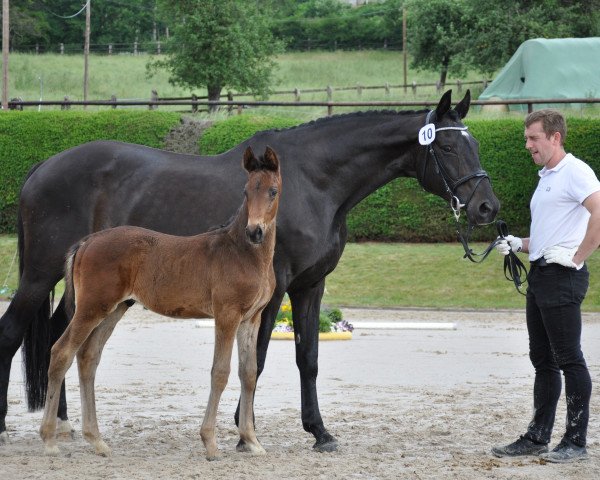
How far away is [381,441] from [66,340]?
2.15 m

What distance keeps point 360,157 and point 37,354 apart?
8.76 feet

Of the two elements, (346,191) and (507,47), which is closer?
(346,191)

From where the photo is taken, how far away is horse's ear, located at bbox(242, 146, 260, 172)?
18.1 feet

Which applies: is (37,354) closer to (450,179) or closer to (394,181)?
(450,179)

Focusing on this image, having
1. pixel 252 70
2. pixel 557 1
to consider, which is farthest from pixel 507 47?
pixel 252 70

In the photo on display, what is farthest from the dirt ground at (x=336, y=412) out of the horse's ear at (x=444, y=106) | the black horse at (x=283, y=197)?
the horse's ear at (x=444, y=106)

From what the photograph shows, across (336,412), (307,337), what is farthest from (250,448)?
(336,412)

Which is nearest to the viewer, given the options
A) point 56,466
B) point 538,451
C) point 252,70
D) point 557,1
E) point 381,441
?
point 56,466

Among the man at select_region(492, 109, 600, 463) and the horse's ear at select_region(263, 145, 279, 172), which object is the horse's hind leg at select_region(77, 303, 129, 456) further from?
the man at select_region(492, 109, 600, 463)

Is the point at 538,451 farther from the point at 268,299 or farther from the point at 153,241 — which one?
the point at 153,241

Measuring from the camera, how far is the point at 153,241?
19.5ft

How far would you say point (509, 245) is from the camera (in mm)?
6094

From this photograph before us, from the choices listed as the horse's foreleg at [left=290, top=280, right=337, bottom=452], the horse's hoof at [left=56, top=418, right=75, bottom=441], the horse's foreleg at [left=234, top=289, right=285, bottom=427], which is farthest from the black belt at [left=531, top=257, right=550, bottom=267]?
the horse's hoof at [left=56, top=418, right=75, bottom=441]

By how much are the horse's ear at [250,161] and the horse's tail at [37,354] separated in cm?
214
